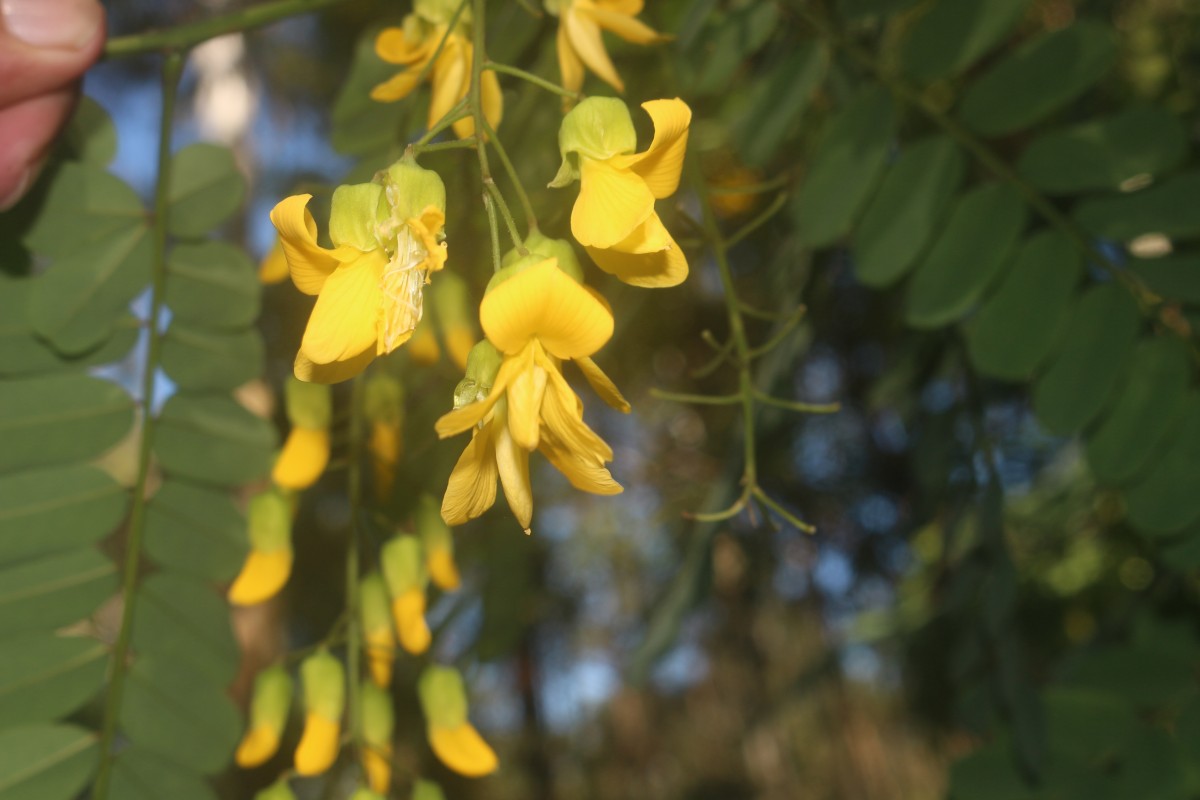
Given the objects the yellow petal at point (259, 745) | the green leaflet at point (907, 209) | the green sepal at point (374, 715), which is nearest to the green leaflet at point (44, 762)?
the yellow petal at point (259, 745)

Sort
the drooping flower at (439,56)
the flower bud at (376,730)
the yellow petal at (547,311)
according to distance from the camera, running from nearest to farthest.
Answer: the yellow petal at (547,311) < the drooping flower at (439,56) < the flower bud at (376,730)

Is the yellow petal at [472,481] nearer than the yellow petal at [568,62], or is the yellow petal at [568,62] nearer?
the yellow petal at [472,481]

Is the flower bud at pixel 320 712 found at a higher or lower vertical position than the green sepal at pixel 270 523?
lower

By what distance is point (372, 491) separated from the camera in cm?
96

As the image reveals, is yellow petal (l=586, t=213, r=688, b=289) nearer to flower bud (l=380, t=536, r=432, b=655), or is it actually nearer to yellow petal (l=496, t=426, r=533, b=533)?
yellow petal (l=496, t=426, r=533, b=533)

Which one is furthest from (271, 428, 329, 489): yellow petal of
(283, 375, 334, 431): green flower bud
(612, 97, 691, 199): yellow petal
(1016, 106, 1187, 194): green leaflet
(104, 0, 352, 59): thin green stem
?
(1016, 106, 1187, 194): green leaflet

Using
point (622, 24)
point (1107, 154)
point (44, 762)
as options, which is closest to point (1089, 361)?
point (1107, 154)

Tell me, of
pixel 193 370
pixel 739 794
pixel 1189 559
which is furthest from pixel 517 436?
pixel 739 794

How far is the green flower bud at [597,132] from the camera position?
1.89ft

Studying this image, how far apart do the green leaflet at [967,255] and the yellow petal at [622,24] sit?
381mm

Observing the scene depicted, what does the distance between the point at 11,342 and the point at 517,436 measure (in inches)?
24.0

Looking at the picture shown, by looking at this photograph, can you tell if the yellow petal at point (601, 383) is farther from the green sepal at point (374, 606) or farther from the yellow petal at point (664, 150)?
the green sepal at point (374, 606)

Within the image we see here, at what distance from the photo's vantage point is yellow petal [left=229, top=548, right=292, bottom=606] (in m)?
0.89

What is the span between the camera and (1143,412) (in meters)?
0.94
